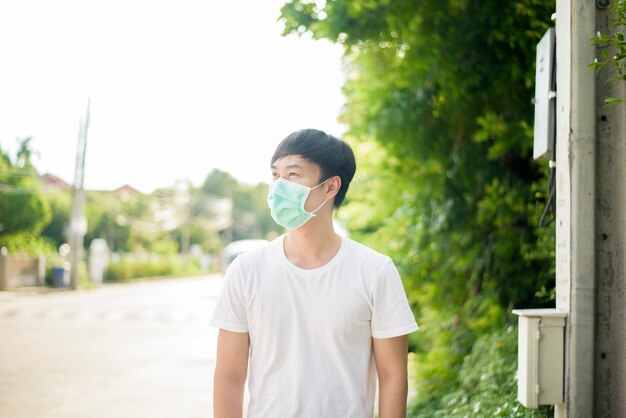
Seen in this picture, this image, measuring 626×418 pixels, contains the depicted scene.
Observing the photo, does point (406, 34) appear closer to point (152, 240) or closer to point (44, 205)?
point (44, 205)

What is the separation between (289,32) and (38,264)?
25.7 meters

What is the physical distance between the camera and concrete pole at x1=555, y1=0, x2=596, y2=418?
297 cm

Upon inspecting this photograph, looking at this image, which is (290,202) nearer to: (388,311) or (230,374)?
(388,311)

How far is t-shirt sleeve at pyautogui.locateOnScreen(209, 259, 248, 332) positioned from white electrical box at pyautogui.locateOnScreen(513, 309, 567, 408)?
1375 millimetres

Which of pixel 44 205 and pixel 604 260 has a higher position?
pixel 44 205

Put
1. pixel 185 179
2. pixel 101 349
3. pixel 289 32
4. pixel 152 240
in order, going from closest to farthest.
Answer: pixel 289 32 < pixel 101 349 < pixel 152 240 < pixel 185 179

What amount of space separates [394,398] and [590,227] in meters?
1.32

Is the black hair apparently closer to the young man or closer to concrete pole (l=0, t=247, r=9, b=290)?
the young man

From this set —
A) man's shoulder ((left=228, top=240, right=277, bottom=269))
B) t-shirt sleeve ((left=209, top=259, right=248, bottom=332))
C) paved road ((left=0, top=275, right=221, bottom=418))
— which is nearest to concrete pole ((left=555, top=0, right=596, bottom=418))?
man's shoulder ((left=228, top=240, right=277, bottom=269))

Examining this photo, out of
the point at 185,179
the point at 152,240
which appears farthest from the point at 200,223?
the point at 152,240

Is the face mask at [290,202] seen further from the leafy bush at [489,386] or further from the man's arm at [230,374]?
the leafy bush at [489,386]

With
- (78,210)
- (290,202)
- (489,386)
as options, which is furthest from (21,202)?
(290,202)

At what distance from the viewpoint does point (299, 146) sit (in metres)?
2.60

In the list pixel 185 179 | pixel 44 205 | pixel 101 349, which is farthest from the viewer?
pixel 185 179
